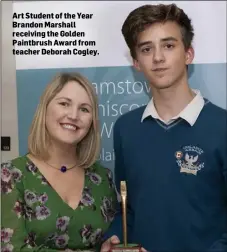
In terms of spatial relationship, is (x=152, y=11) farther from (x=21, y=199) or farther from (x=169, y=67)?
(x=21, y=199)

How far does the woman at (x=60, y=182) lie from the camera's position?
929mm

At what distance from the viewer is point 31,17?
3.34 feet

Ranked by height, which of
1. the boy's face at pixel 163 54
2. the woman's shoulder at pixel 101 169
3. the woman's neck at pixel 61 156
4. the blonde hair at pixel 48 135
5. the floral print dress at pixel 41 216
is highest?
the boy's face at pixel 163 54

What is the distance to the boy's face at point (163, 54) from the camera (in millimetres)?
945

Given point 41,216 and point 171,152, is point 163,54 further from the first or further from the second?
point 41,216

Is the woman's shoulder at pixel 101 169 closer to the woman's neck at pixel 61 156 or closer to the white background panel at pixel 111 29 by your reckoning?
the woman's neck at pixel 61 156

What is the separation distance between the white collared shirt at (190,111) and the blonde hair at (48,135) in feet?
0.46

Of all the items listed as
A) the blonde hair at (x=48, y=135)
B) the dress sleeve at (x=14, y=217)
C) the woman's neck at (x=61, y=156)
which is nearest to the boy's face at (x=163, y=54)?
the blonde hair at (x=48, y=135)

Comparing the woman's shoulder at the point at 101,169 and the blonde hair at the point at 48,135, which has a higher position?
the blonde hair at the point at 48,135

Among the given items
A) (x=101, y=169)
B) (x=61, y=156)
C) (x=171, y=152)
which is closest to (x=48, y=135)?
(x=61, y=156)

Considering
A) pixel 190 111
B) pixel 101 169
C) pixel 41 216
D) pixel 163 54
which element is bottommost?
pixel 41 216

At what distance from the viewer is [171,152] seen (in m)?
0.94

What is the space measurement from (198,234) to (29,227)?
0.42m

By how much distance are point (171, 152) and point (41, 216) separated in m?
0.36
